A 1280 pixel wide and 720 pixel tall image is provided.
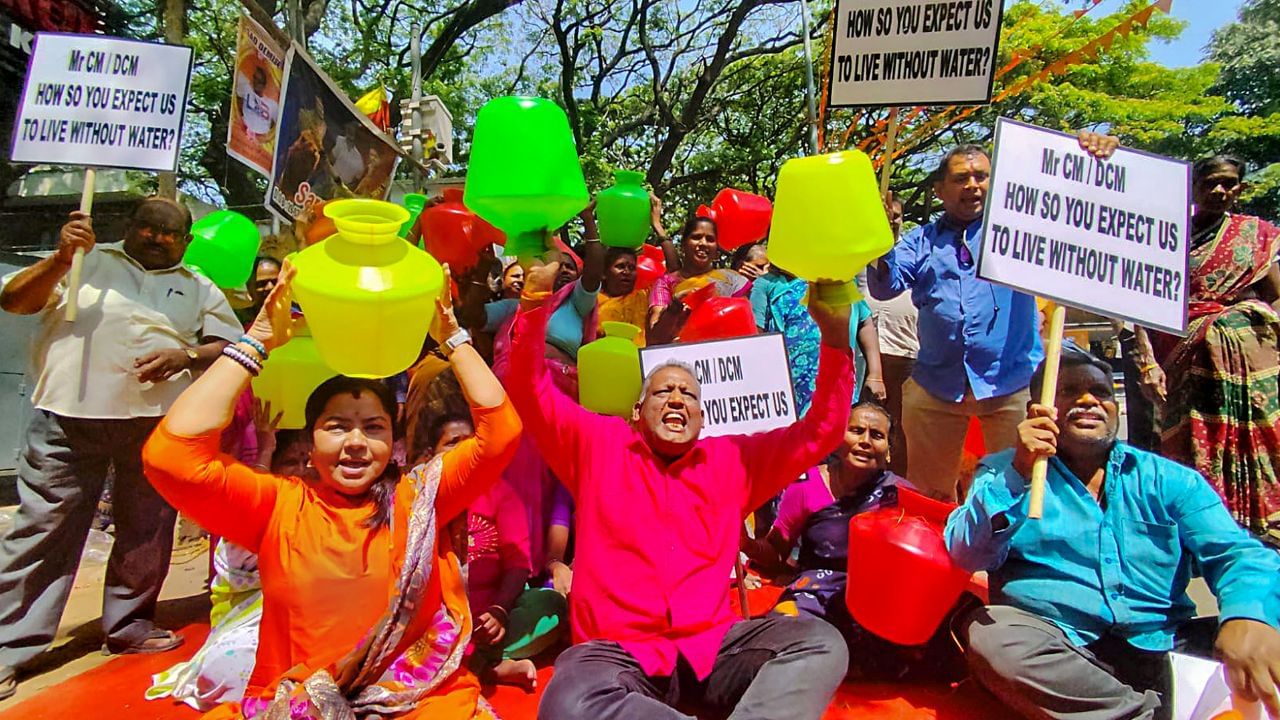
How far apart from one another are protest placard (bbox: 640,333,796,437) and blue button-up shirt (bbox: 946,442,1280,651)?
1.21 meters

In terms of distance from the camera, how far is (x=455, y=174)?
46.8ft

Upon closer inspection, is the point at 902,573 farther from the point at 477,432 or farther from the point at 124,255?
the point at 124,255

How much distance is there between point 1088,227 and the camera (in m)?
2.45

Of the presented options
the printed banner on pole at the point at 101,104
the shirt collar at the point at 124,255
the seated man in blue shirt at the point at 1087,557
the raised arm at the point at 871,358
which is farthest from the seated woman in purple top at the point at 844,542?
the printed banner on pole at the point at 101,104

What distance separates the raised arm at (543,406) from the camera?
2.50 meters

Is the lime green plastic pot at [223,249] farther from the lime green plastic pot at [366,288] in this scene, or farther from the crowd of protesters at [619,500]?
the lime green plastic pot at [366,288]

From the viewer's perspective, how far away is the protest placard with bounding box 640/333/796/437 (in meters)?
3.47

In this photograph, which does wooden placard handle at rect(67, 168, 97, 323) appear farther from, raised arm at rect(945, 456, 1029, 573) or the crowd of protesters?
raised arm at rect(945, 456, 1029, 573)

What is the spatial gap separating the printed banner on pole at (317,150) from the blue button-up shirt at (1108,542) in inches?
139

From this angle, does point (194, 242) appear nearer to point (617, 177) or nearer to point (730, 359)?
point (617, 177)

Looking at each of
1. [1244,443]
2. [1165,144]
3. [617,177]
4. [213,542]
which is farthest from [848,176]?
[1165,144]

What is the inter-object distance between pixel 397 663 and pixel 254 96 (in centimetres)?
512

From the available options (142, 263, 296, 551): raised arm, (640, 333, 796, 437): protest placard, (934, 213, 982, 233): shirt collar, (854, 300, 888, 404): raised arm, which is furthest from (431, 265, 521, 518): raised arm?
(854, 300, 888, 404): raised arm

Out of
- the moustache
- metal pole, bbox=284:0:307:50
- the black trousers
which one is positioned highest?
metal pole, bbox=284:0:307:50
